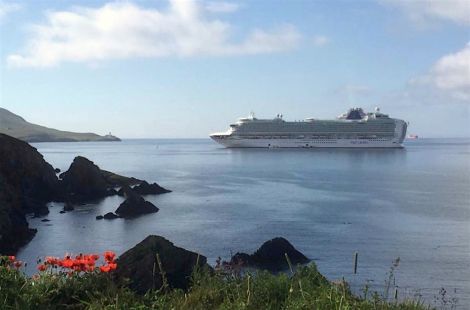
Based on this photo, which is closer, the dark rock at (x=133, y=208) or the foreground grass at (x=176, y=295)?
the foreground grass at (x=176, y=295)

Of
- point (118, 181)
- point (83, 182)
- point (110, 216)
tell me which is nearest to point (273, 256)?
point (110, 216)

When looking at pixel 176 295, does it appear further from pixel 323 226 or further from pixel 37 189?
pixel 37 189

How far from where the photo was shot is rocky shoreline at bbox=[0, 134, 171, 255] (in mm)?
34884

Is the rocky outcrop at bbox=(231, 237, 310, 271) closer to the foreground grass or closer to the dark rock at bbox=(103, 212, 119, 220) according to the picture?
the foreground grass

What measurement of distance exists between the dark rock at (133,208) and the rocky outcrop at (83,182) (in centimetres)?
1189

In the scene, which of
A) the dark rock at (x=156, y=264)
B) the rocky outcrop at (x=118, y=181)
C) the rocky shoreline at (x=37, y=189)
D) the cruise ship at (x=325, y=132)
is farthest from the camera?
the cruise ship at (x=325, y=132)

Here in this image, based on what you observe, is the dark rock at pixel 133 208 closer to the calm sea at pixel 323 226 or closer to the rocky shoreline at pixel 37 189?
the rocky shoreline at pixel 37 189

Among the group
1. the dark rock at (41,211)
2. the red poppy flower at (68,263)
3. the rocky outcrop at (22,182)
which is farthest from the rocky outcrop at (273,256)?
the dark rock at (41,211)

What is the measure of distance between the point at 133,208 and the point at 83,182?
49.5ft

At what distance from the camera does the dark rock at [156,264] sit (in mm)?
11469

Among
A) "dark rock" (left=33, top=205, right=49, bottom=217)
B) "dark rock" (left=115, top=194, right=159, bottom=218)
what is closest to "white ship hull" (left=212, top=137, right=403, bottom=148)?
"dark rock" (left=115, top=194, right=159, bottom=218)

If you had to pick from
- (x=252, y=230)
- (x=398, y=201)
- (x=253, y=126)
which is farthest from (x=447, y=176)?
A: (x=253, y=126)

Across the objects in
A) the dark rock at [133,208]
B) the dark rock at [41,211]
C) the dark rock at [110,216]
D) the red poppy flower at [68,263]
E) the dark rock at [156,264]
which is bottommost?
the dark rock at [41,211]

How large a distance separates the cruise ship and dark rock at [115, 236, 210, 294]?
389ft
